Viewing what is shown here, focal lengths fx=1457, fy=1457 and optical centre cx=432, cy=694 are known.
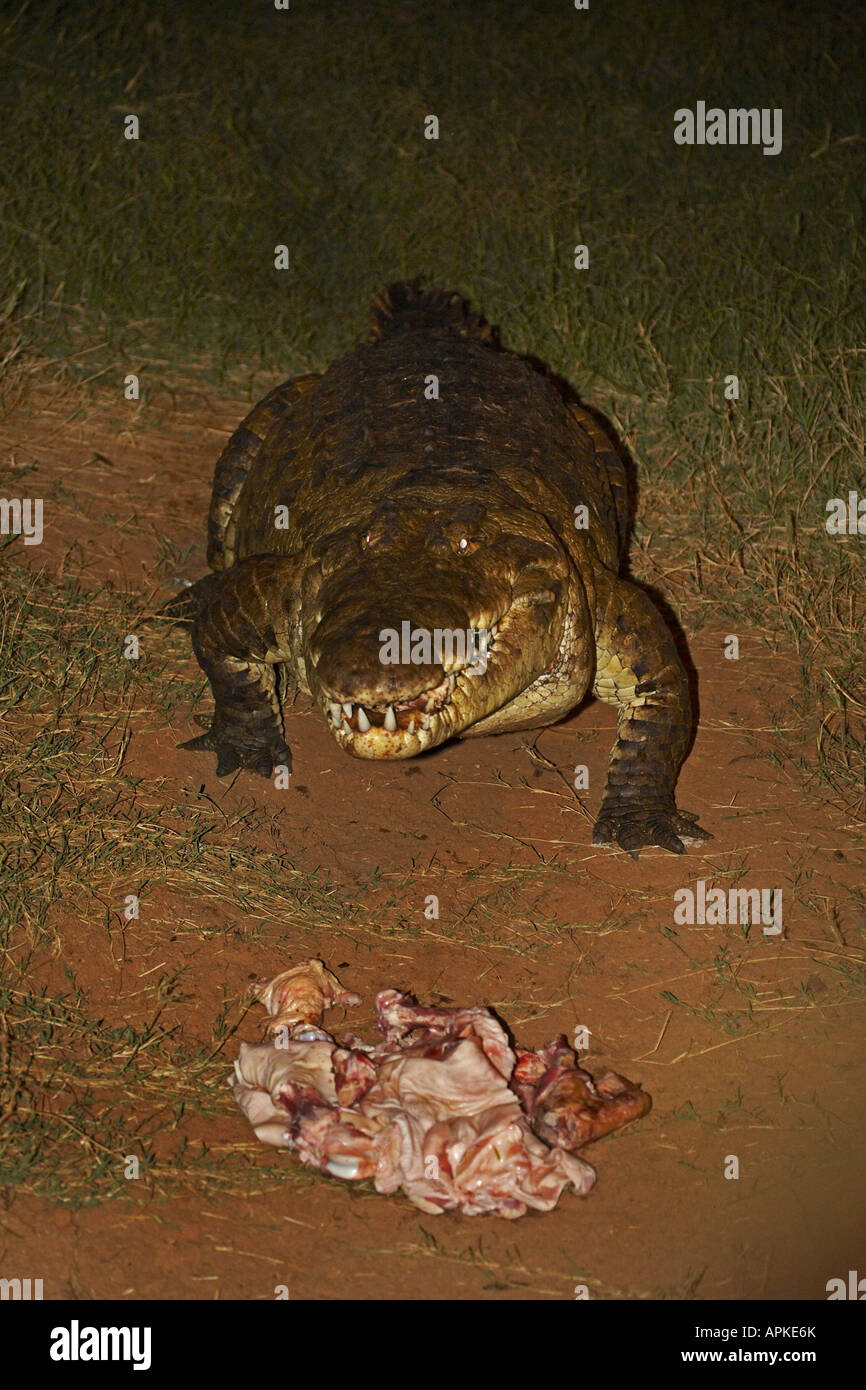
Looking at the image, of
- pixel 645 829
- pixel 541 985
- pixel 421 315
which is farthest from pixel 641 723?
pixel 421 315

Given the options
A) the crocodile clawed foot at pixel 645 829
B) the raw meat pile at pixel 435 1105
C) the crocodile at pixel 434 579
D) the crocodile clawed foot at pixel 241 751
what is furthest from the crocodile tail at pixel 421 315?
the raw meat pile at pixel 435 1105

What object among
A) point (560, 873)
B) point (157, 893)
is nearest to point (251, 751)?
point (157, 893)

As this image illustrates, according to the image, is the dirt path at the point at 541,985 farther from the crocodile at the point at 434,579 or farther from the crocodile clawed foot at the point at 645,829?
the crocodile at the point at 434,579

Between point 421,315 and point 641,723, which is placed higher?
point 421,315

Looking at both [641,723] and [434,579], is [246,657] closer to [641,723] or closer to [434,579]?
[434,579]

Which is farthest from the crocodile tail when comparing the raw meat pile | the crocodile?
the raw meat pile

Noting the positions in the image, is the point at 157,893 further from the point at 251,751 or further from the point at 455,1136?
the point at 455,1136
